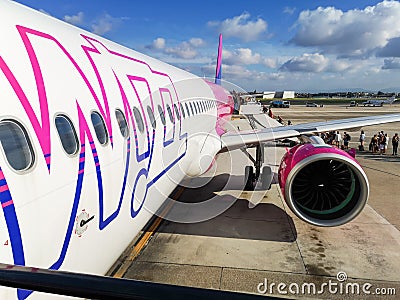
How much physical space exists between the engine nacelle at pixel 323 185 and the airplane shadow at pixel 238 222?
2.72ft

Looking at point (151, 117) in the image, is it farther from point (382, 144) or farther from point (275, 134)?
point (382, 144)

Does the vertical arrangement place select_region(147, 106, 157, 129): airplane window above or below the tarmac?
above

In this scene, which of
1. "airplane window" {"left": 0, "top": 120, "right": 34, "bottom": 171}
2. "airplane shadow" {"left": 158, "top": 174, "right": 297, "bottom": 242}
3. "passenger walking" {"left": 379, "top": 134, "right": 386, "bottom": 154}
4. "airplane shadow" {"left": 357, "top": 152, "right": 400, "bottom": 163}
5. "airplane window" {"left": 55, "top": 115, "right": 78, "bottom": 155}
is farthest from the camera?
"passenger walking" {"left": 379, "top": 134, "right": 386, "bottom": 154}

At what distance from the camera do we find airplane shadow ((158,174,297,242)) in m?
7.58

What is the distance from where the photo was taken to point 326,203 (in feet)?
24.2

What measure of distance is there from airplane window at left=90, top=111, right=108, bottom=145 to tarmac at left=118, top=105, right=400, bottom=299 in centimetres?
284

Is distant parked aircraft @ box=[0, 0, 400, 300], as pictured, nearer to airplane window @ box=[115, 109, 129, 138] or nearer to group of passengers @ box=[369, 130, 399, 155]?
airplane window @ box=[115, 109, 129, 138]

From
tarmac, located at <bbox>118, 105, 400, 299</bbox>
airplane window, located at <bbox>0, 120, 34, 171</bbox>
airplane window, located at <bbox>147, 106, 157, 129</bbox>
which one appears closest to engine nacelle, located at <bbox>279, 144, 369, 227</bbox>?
tarmac, located at <bbox>118, 105, 400, 299</bbox>

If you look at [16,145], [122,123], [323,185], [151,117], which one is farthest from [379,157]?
[16,145]

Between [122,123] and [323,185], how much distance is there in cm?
496

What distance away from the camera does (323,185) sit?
759 centimetres

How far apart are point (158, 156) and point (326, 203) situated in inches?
153

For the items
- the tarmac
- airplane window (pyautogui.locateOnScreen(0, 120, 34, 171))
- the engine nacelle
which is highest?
airplane window (pyautogui.locateOnScreen(0, 120, 34, 171))

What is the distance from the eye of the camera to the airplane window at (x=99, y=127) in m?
3.77
